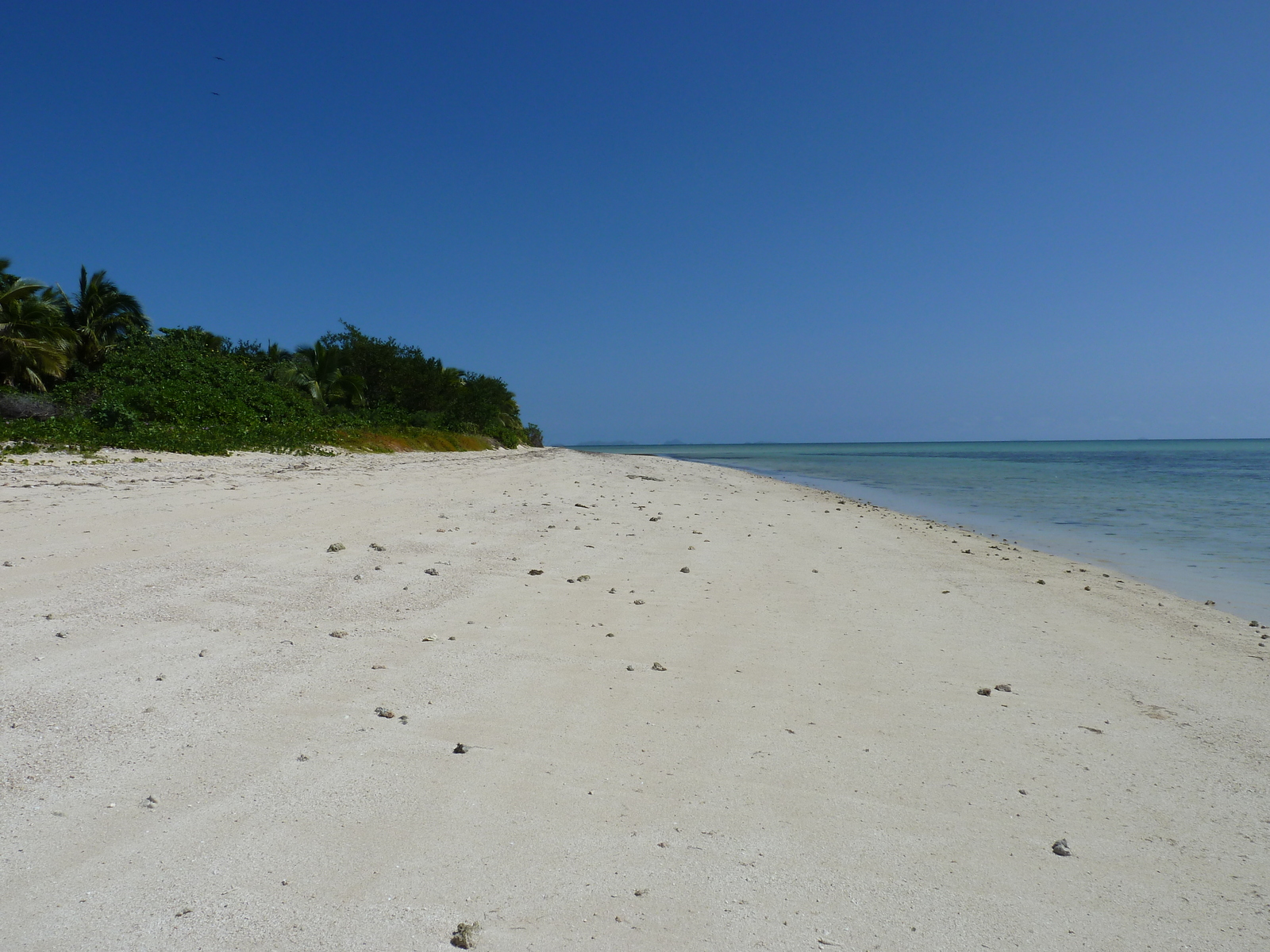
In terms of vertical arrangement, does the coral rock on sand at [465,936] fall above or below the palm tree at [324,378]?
below

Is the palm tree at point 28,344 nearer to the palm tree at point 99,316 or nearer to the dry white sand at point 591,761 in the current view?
the palm tree at point 99,316

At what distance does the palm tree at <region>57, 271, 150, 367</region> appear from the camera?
34.2 meters

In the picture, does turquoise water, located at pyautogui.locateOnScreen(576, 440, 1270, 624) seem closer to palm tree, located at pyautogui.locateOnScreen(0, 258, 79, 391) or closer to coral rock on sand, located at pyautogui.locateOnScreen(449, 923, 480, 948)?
coral rock on sand, located at pyautogui.locateOnScreen(449, 923, 480, 948)

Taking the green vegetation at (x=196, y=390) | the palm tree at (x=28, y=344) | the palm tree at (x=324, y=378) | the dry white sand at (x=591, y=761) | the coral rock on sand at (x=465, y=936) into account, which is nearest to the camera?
the coral rock on sand at (x=465, y=936)

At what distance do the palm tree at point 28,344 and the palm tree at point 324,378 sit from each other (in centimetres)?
803

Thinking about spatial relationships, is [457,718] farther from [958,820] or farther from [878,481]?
[878,481]

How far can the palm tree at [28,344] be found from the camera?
25.5 metres

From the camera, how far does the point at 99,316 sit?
121 ft

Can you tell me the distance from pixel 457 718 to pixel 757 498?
13.1 metres

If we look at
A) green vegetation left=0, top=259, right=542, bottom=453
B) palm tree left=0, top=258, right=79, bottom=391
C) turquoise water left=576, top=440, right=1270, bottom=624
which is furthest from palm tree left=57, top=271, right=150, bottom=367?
turquoise water left=576, top=440, right=1270, bottom=624

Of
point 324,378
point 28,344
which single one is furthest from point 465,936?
point 324,378

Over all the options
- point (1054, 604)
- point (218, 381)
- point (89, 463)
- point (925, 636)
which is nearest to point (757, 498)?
point (1054, 604)

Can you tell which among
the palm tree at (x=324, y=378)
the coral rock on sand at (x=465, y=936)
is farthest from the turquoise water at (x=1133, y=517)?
the palm tree at (x=324, y=378)

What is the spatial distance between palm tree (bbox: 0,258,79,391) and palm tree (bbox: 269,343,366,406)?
803 cm
